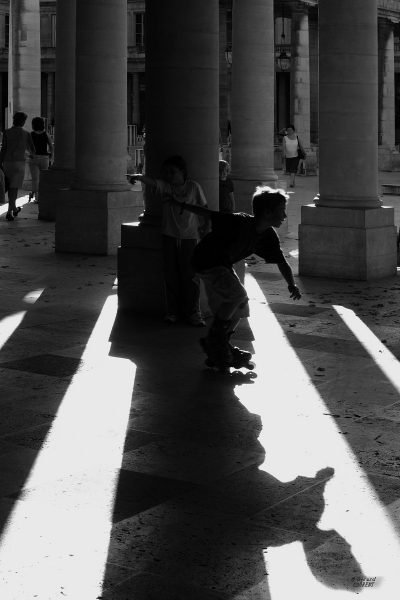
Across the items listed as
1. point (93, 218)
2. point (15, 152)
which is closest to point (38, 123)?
point (15, 152)

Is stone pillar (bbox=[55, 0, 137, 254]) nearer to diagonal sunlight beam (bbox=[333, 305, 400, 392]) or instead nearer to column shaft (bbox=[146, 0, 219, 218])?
column shaft (bbox=[146, 0, 219, 218])

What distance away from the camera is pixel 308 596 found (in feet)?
17.1

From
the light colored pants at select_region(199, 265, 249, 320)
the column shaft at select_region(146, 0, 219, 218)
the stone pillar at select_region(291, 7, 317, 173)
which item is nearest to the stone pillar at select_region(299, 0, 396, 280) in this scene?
the column shaft at select_region(146, 0, 219, 218)

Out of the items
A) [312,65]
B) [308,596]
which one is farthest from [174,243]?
[312,65]

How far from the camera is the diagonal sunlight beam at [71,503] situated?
537cm


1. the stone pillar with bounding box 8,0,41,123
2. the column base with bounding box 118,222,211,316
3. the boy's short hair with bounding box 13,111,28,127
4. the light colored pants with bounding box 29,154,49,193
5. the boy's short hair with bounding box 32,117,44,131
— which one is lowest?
the column base with bounding box 118,222,211,316

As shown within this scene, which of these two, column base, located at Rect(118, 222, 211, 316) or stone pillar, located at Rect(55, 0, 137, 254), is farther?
stone pillar, located at Rect(55, 0, 137, 254)

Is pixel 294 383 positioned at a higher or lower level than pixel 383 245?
lower

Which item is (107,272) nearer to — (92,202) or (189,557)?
(92,202)

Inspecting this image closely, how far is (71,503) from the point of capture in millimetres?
6445

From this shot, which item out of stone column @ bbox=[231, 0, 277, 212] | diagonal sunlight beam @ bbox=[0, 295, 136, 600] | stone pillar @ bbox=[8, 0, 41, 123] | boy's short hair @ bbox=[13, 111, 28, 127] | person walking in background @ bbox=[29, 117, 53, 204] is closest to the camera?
diagonal sunlight beam @ bbox=[0, 295, 136, 600]

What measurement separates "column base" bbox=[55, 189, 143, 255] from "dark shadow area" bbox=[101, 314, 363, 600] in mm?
8634

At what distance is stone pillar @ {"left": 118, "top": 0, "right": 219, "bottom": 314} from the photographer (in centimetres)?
1235

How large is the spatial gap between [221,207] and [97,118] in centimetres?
272
